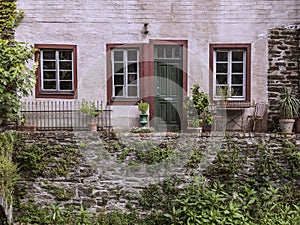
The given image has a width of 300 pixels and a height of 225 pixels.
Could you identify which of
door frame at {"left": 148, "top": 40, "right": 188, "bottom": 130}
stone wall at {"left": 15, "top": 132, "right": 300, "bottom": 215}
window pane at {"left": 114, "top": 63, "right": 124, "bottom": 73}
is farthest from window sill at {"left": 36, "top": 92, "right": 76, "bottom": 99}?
door frame at {"left": 148, "top": 40, "right": 188, "bottom": 130}

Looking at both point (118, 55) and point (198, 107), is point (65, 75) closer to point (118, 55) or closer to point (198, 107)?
point (118, 55)

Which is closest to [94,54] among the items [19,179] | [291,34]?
[19,179]

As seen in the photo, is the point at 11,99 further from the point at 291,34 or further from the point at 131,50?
the point at 291,34

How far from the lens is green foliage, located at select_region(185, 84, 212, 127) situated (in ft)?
29.3

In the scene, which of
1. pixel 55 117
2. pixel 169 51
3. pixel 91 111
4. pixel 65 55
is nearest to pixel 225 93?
pixel 169 51

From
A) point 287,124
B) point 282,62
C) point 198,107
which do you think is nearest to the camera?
point 287,124

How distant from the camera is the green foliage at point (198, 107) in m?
8.95

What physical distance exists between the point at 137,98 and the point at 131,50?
1.25 meters

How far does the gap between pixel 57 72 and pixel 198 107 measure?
12.2 ft

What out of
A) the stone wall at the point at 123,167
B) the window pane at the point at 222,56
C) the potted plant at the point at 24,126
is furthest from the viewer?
the window pane at the point at 222,56

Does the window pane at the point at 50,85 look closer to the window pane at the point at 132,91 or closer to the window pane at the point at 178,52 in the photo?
the window pane at the point at 132,91

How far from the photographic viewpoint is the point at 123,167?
8156 mm

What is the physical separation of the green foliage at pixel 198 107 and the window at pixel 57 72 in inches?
119

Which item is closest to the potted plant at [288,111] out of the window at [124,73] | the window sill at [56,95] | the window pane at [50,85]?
the window at [124,73]
